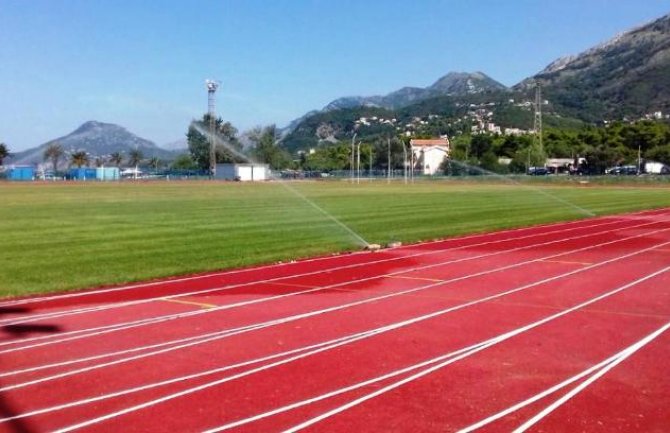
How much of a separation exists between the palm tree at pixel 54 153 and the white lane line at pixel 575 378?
176m

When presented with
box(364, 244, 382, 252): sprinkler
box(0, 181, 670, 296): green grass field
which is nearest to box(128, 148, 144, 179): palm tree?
box(0, 181, 670, 296): green grass field

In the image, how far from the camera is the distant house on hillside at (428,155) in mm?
149375

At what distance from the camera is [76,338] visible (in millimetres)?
9320

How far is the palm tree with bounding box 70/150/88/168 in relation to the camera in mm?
176275

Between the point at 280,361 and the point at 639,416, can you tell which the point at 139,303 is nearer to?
the point at 280,361

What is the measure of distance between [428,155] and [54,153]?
279 feet

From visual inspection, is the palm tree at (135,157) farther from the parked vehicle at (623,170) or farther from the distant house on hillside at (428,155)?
the parked vehicle at (623,170)

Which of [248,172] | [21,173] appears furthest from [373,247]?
[21,173]

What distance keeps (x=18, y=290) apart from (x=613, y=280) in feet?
34.2

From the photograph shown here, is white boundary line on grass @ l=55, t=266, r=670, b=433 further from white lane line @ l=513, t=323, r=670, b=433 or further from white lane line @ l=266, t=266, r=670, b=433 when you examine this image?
white lane line @ l=513, t=323, r=670, b=433

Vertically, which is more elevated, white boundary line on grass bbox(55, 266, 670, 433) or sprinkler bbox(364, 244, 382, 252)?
white boundary line on grass bbox(55, 266, 670, 433)

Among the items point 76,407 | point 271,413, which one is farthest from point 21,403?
point 271,413

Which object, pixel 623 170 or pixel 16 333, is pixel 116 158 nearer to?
pixel 623 170

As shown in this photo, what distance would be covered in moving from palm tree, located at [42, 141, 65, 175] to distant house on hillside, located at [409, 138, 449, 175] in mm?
80498
